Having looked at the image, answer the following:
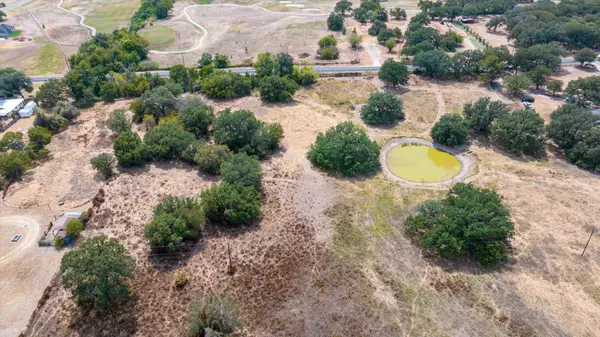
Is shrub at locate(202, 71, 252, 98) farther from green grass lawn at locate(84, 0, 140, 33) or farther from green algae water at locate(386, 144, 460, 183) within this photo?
green grass lawn at locate(84, 0, 140, 33)

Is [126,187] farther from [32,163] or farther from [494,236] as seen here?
[494,236]

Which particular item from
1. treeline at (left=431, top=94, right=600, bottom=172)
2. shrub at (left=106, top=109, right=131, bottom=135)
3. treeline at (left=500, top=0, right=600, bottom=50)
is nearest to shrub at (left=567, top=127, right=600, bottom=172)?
treeline at (left=431, top=94, right=600, bottom=172)

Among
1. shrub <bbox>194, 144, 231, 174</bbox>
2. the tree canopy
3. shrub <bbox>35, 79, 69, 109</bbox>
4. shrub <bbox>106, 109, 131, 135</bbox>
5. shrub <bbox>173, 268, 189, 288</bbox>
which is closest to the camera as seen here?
shrub <bbox>173, 268, 189, 288</bbox>

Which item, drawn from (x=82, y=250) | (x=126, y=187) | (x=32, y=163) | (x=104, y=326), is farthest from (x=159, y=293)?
(x=32, y=163)

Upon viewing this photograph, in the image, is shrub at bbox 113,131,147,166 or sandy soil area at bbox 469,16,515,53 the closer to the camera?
shrub at bbox 113,131,147,166

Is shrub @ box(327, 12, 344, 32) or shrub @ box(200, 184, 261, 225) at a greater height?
shrub @ box(327, 12, 344, 32)

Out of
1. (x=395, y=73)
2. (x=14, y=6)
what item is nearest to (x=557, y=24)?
(x=395, y=73)

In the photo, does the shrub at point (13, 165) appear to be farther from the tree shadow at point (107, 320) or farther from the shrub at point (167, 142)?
the tree shadow at point (107, 320)
